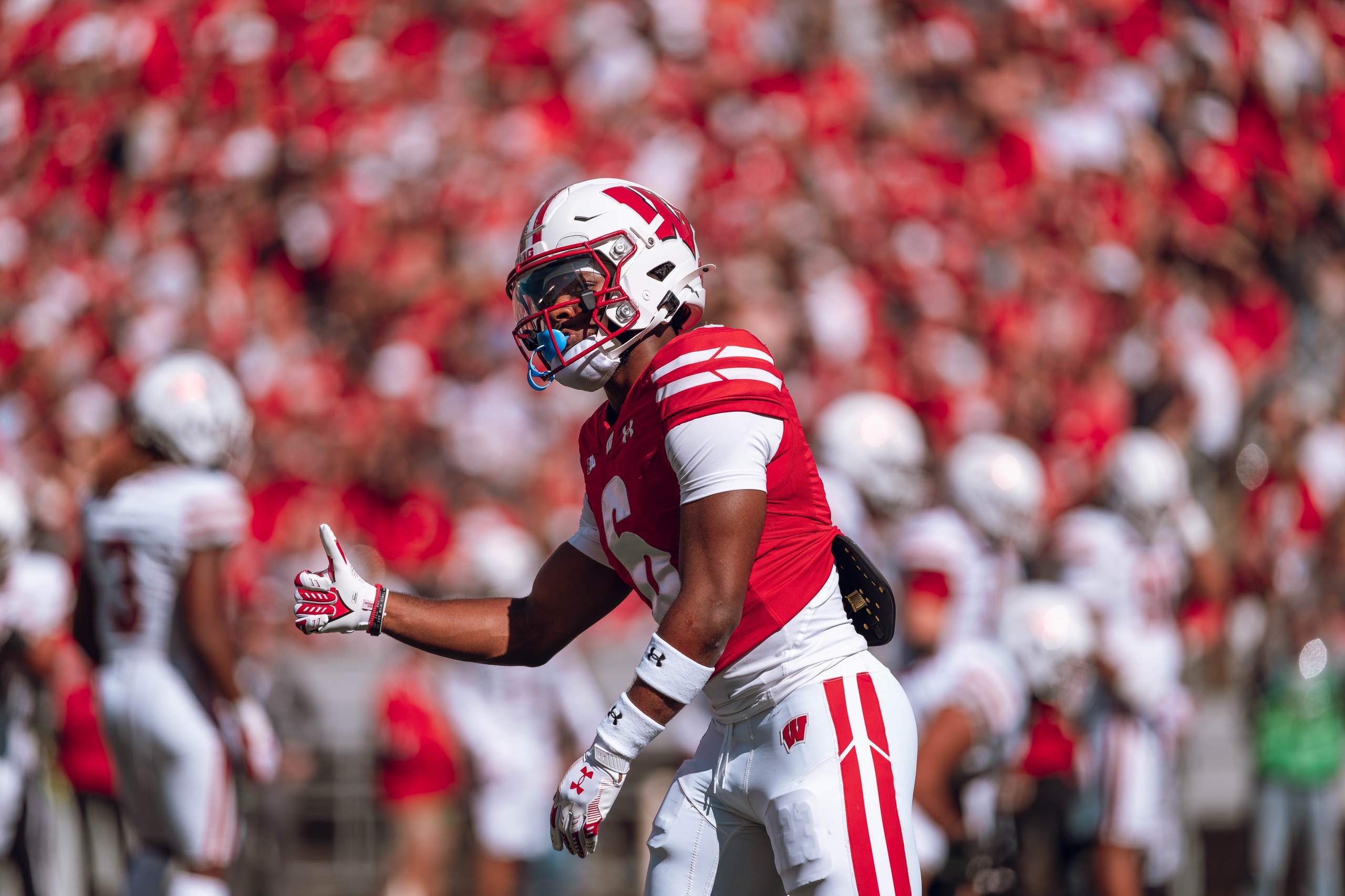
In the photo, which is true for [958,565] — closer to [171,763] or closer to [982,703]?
[982,703]

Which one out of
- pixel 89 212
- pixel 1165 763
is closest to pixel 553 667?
pixel 1165 763

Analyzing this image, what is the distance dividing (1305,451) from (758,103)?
5974mm

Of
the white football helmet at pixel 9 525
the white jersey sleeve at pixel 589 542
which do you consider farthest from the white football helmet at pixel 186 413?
the white jersey sleeve at pixel 589 542

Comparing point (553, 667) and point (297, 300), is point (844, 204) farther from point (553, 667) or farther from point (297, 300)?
point (553, 667)

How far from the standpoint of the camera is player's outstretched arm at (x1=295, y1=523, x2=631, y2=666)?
12.2 ft

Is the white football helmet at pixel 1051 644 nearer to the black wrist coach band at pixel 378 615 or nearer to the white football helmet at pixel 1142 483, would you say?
the white football helmet at pixel 1142 483

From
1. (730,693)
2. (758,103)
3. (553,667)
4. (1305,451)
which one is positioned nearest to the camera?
(730,693)

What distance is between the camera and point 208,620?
567cm

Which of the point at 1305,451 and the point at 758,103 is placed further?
the point at 758,103

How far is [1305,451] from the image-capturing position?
32.4 feet

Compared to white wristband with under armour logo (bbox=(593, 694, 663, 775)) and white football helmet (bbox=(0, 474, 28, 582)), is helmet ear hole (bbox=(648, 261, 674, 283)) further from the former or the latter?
white football helmet (bbox=(0, 474, 28, 582))

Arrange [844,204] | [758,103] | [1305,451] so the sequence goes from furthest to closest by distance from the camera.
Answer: [758,103], [844,204], [1305,451]

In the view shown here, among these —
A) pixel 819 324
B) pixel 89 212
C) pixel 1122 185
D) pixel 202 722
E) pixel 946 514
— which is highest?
pixel 89 212

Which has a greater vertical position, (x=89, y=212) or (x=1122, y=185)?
(x=89, y=212)
